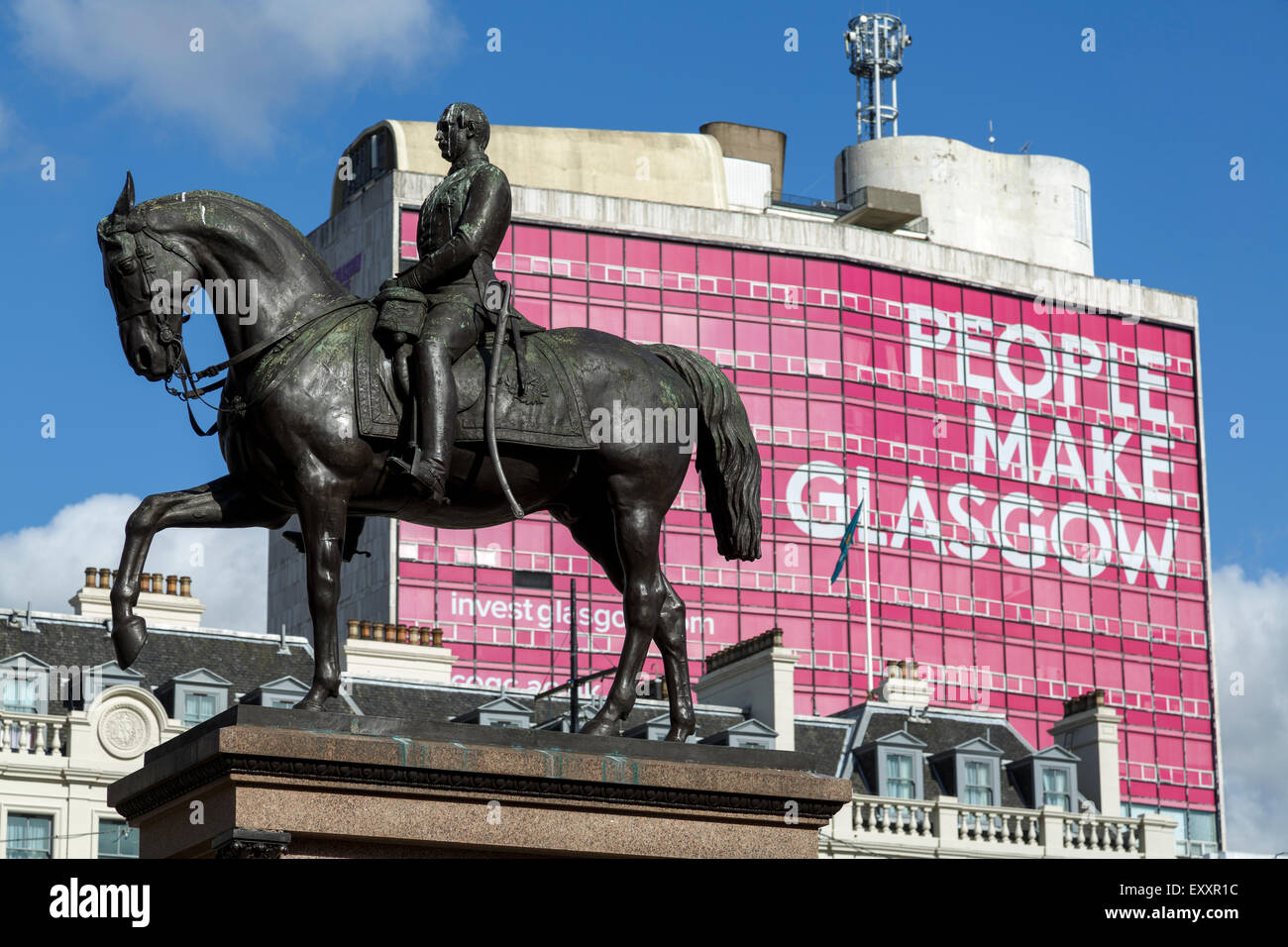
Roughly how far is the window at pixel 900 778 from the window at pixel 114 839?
17129mm

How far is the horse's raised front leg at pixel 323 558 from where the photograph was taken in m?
17.0

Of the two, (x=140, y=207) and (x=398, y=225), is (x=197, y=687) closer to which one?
(x=140, y=207)

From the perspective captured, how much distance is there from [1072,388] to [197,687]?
70.8 metres

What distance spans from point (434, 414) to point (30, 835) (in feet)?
104

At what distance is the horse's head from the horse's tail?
3.57 meters

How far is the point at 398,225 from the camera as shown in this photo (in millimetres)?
101312

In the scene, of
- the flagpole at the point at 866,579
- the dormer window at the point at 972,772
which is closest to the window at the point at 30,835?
the dormer window at the point at 972,772

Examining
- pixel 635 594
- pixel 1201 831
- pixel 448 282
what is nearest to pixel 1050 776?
pixel 635 594

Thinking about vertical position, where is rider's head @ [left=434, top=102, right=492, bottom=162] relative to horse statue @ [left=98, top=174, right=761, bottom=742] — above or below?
above

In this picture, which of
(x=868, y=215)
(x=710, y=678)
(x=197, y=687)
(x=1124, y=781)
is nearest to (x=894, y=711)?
(x=710, y=678)

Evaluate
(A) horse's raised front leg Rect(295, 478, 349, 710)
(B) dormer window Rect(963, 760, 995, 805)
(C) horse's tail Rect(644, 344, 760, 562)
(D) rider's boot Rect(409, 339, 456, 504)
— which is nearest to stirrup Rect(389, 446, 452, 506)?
(D) rider's boot Rect(409, 339, 456, 504)

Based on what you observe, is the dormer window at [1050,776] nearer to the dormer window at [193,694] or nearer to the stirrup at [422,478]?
the dormer window at [193,694]

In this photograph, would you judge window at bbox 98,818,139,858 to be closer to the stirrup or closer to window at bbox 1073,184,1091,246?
the stirrup

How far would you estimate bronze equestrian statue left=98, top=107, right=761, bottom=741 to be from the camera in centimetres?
1716
